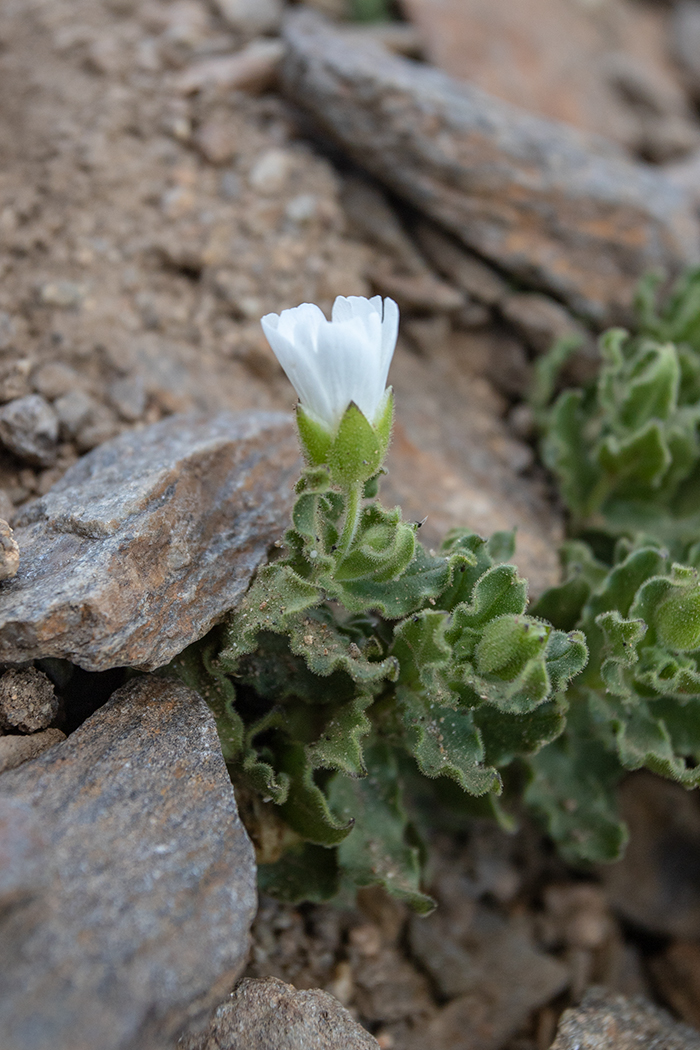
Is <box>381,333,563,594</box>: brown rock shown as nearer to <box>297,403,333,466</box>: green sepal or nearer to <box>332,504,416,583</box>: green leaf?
<box>332,504,416,583</box>: green leaf

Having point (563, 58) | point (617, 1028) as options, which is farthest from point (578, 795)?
point (563, 58)

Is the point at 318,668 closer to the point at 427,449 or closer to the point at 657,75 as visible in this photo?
the point at 427,449

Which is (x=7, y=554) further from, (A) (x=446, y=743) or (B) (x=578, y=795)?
(B) (x=578, y=795)

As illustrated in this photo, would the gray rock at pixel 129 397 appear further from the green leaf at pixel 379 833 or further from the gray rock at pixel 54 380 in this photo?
the green leaf at pixel 379 833

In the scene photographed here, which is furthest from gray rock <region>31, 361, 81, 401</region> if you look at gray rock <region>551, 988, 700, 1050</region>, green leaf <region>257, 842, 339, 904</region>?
gray rock <region>551, 988, 700, 1050</region>

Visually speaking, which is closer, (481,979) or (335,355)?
Answer: (335,355)

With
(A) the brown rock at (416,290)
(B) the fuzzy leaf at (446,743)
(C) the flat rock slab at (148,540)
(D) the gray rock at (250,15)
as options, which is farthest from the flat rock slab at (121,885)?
(D) the gray rock at (250,15)
